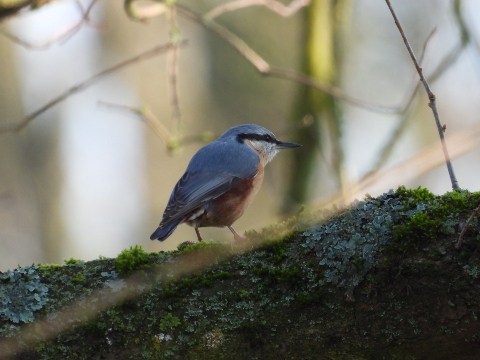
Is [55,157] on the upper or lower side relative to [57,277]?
upper

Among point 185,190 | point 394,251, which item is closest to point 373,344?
point 394,251

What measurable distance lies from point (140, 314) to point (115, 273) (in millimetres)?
236

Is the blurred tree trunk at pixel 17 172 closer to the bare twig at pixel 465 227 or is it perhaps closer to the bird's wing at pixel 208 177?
the bird's wing at pixel 208 177

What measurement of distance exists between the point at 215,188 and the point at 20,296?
6.10ft

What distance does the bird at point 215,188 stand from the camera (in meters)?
3.52

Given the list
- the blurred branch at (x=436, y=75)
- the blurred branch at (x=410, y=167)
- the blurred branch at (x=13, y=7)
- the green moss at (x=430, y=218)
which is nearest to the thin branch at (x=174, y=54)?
the blurred branch at (x=13, y=7)

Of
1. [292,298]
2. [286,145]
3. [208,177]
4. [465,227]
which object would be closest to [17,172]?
[286,145]

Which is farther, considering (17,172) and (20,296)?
(17,172)

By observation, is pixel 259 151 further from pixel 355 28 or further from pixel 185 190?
pixel 355 28

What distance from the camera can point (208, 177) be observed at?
377cm

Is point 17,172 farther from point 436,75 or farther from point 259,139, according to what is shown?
point 436,75

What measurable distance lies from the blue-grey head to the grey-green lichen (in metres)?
2.49

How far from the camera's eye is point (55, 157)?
8625mm

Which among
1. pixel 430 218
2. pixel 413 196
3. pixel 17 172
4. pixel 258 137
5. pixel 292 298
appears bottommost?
pixel 292 298
